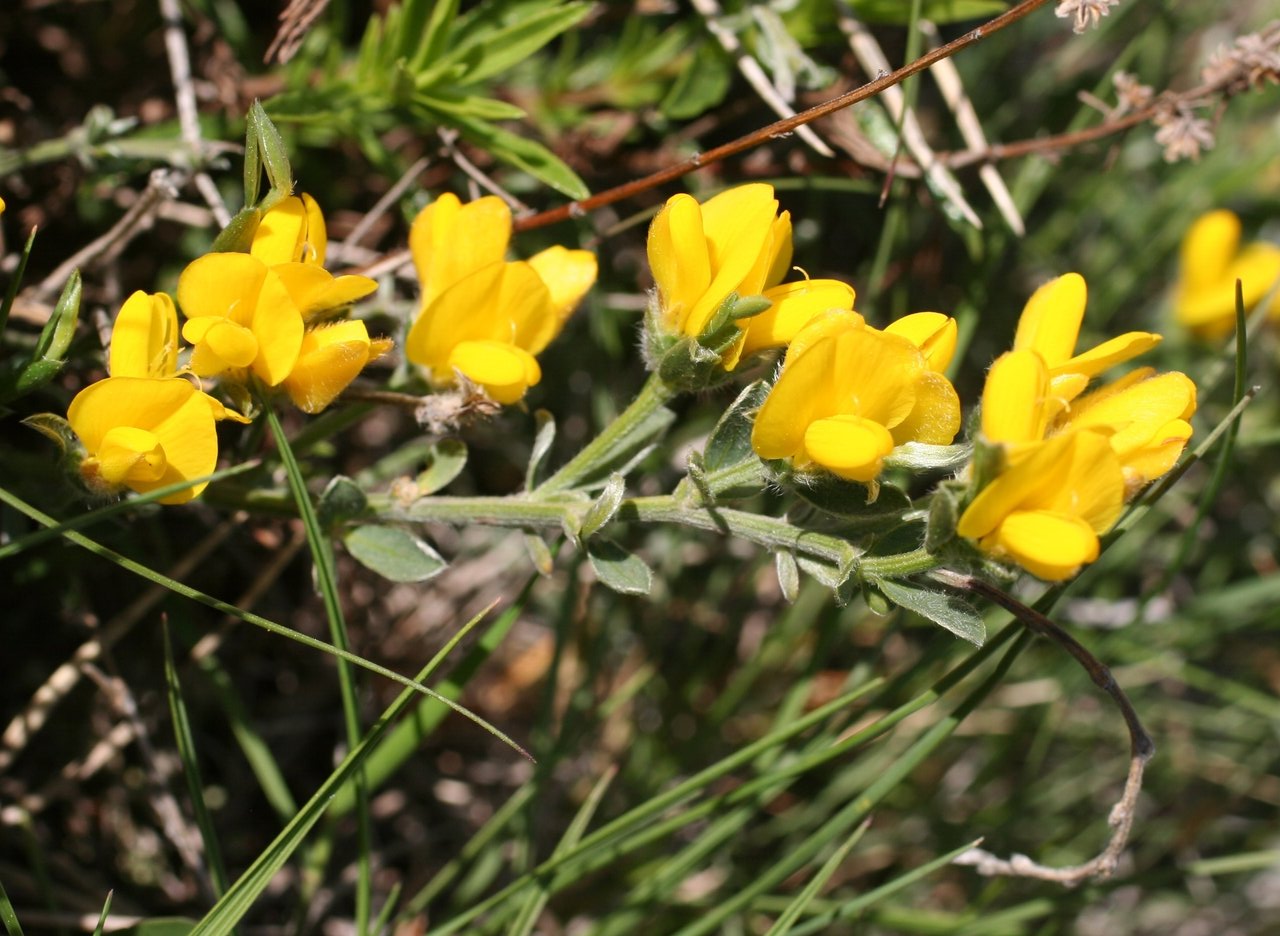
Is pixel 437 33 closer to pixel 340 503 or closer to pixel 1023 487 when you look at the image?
pixel 340 503

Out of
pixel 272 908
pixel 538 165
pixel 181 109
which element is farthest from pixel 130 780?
pixel 538 165

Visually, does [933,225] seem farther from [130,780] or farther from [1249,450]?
[130,780]

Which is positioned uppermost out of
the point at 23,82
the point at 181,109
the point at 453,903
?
the point at 23,82

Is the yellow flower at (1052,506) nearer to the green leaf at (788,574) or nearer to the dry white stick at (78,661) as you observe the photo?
the green leaf at (788,574)

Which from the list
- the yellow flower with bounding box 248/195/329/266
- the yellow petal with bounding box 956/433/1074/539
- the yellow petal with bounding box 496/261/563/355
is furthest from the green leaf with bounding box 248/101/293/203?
the yellow petal with bounding box 956/433/1074/539

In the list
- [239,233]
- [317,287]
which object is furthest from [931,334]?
[239,233]

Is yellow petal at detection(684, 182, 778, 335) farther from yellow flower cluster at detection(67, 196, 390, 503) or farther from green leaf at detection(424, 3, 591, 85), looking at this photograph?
green leaf at detection(424, 3, 591, 85)
